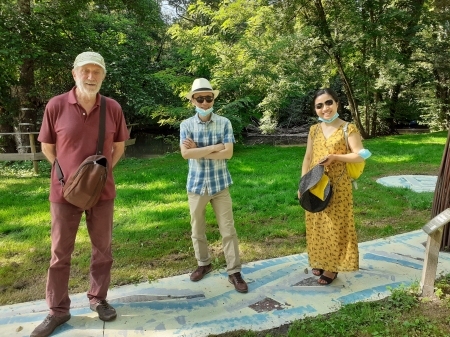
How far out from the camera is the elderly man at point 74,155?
257 cm

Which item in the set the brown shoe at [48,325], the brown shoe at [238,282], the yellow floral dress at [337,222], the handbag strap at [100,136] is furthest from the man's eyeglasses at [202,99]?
the brown shoe at [48,325]

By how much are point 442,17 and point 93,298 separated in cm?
1513

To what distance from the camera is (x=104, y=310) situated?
285 cm

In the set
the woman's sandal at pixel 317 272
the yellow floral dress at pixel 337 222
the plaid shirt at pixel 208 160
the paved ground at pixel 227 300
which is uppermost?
the plaid shirt at pixel 208 160

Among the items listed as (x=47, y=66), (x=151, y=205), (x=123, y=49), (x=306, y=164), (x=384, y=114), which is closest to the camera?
(x=306, y=164)

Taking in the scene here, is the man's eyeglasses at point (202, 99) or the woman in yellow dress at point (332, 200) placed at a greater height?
the man's eyeglasses at point (202, 99)

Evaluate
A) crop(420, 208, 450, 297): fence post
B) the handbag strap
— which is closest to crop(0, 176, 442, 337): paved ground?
crop(420, 208, 450, 297): fence post

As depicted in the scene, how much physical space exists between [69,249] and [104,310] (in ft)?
1.74

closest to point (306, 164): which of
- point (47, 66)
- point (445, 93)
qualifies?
point (47, 66)

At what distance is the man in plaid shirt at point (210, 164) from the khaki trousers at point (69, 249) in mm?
764

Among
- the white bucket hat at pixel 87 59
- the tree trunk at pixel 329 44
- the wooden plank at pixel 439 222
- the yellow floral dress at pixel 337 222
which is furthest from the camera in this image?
the tree trunk at pixel 329 44

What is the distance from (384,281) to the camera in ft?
11.1

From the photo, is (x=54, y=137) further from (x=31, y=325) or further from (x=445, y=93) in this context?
(x=445, y=93)

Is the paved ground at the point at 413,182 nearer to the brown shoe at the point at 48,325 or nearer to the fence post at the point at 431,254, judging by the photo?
the fence post at the point at 431,254
